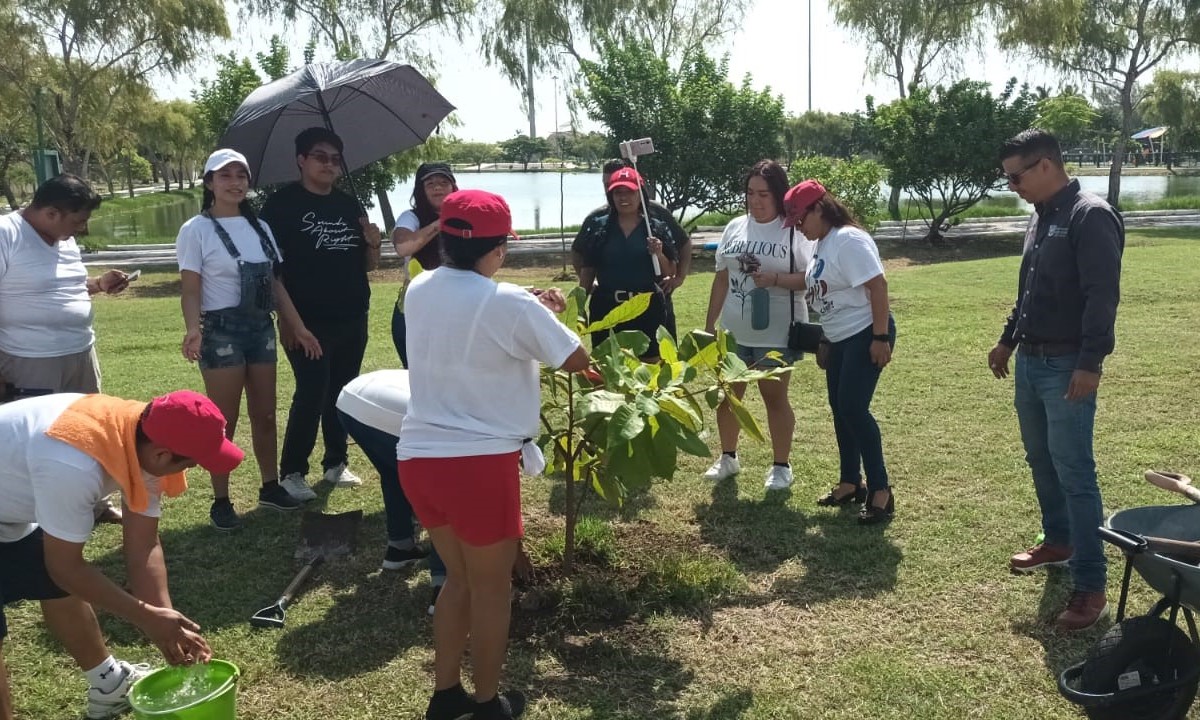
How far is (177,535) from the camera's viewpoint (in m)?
4.80

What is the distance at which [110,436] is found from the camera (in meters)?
2.49

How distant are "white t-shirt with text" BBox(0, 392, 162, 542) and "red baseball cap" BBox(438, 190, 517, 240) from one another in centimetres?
112

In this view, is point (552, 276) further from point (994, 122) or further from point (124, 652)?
point (124, 652)

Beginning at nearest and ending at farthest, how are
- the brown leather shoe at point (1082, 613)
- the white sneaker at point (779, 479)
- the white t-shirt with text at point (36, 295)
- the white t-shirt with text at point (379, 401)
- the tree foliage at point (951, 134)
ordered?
the brown leather shoe at point (1082, 613)
the white t-shirt with text at point (379, 401)
the white t-shirt with text at point (36, 295)
the white sneaker at point (779, 479)
the tree foliage at point (951, 134)

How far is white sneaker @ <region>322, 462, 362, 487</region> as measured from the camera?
5504mm

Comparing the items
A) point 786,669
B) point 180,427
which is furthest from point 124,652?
point 786,669

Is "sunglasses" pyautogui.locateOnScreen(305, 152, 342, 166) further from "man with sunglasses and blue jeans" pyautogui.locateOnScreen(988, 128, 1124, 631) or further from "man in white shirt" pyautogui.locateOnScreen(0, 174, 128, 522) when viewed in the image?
"man with sunglasses and blue jeans" pyautogui.locateOnScreen(988, 128, 1124, 631)

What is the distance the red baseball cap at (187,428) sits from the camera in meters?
2.46

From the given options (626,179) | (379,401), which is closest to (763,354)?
(626,179)

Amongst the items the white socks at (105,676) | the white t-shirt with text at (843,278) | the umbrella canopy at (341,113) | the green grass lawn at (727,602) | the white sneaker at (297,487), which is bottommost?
the green grass lawn at (727,602)

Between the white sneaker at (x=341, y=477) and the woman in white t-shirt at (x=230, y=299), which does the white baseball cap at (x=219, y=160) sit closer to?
the woman in white t-shirt at (x=230, y=299)

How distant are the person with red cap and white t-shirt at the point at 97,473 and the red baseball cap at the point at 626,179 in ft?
9.57

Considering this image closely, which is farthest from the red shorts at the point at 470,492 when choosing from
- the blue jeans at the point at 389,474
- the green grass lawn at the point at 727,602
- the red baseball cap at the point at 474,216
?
the blue jeans at the point at 389,474

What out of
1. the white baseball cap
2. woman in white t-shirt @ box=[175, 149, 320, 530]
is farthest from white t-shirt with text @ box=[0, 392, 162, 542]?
the white baseball cap
